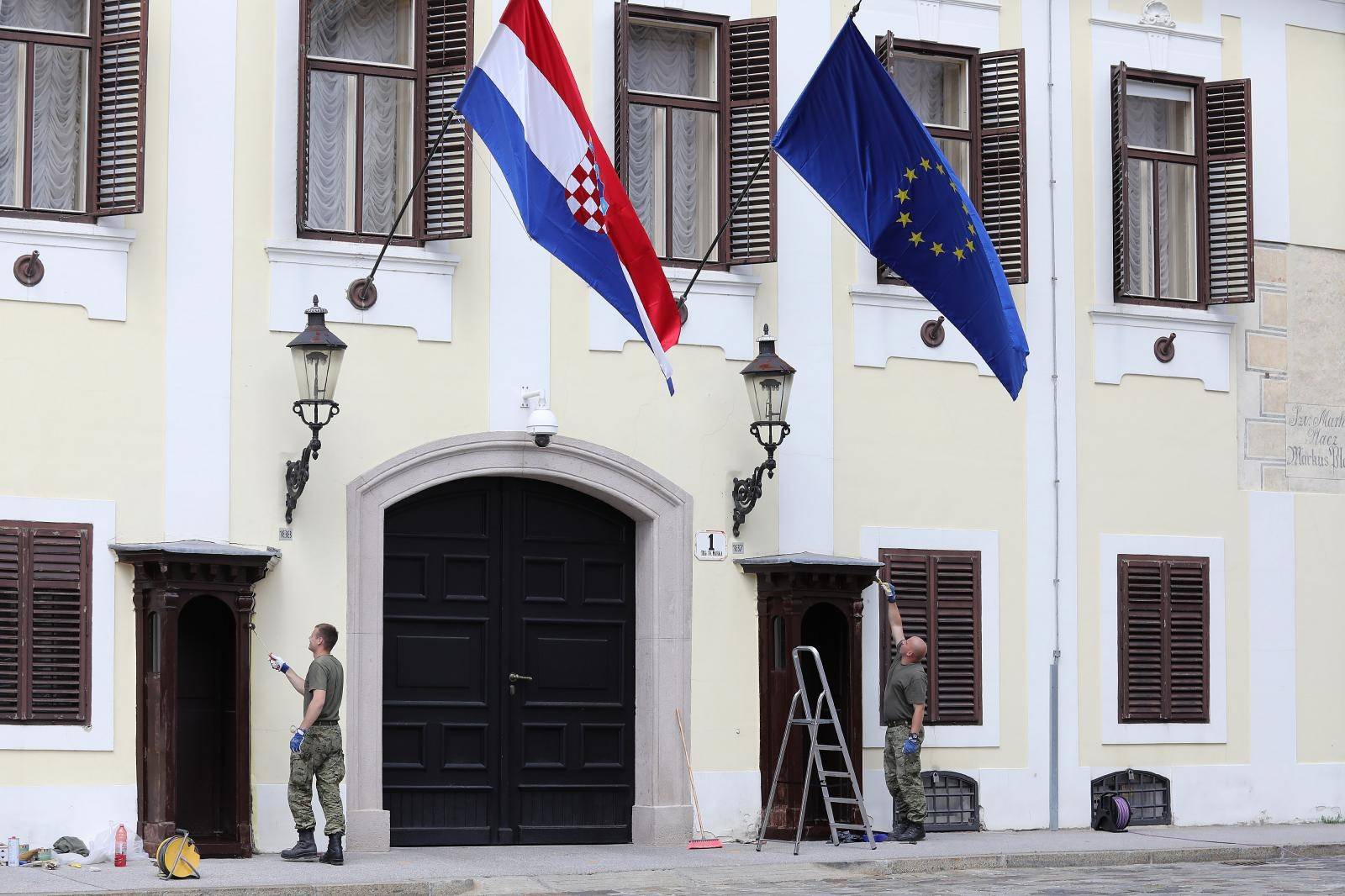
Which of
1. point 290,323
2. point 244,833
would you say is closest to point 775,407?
point 290,323

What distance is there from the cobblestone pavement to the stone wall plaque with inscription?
3.99 m

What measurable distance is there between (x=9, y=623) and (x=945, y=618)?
6980 millimetres

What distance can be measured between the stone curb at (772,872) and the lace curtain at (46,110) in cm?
478

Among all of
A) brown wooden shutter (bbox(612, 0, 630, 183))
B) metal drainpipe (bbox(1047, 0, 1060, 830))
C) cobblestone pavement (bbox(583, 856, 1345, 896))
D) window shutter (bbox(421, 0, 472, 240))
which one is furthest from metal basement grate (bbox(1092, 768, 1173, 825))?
window shutter (bbox(421, 0, 472, 240))

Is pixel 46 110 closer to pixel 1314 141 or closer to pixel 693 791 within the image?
pixel 693 791

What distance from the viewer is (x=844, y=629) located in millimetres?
15664

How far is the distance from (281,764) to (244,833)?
1.95 ft

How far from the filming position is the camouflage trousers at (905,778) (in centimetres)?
1520

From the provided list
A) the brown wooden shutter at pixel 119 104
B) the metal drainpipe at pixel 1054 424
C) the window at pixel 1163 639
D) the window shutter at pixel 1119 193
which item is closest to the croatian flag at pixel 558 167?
the brown wooden shutter at pixel 119 104

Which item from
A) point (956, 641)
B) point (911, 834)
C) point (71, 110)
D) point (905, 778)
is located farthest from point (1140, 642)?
point (71, 110)

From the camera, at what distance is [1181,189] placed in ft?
57.6

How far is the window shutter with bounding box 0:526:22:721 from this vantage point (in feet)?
43.8

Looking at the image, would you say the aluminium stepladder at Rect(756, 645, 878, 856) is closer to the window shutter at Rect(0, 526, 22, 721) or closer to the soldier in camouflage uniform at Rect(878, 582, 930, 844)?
the soldier in camouflage uniform at Rect(878, 582, 930, 844)

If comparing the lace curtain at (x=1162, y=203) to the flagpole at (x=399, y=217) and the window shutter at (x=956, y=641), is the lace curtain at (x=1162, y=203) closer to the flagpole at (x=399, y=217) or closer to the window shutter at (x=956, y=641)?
the window shutter at (x=956, y=641)
